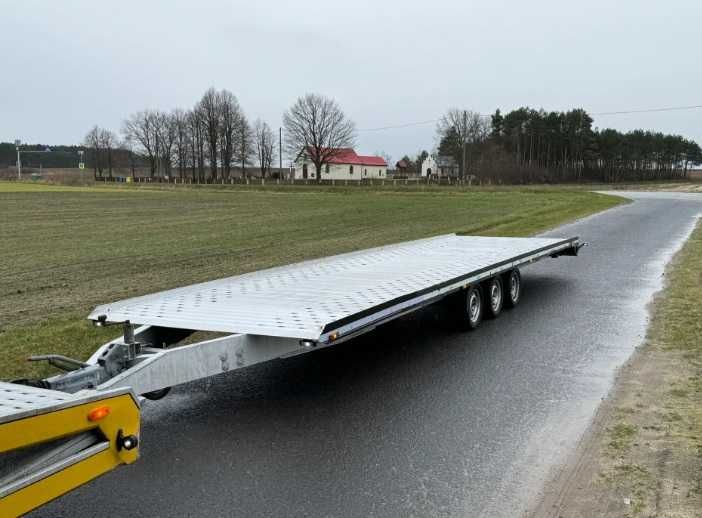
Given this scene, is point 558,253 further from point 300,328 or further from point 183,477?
point 183,477

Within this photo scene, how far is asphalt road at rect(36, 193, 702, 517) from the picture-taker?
3.81 meters

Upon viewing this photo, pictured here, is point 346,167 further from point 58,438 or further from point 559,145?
point 58,438

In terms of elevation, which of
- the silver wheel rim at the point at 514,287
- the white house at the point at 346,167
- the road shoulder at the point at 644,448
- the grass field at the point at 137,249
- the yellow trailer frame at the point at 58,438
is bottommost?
the road shoulder at the point at 644,448

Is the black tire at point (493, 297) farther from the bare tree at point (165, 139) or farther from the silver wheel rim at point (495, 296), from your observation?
the bare tree at point (165, 139)

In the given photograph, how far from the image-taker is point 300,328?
4.51 metres

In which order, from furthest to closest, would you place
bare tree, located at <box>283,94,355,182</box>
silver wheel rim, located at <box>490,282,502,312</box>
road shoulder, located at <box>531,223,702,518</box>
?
bare tree, located at <box>283,94,355,182</box> < silver wheel rim, located at <box>490,282,502,312</box> < road shoulder, located at <box>531,223,702,518</box>

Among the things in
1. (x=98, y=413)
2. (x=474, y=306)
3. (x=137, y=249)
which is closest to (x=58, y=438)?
(x=98, y=413)

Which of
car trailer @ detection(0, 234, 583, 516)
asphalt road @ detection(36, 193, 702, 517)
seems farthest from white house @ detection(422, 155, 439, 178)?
asphalt road @ detection(36, 193, 702, 517)

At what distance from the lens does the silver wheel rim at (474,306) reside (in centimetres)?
765

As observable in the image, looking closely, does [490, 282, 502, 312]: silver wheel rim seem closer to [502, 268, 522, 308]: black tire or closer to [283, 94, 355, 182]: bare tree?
[502, 268, 522, 308]: black tire

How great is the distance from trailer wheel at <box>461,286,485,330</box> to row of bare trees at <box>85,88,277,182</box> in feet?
332

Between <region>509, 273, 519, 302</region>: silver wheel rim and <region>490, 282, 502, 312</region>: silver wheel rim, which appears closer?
<region>490, 282, 502, 312</region>: silver wheel rim

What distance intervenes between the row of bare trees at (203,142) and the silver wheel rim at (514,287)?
329 ft

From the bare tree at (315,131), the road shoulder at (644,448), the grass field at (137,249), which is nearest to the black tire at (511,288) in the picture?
the road shoulder at (644,448)
